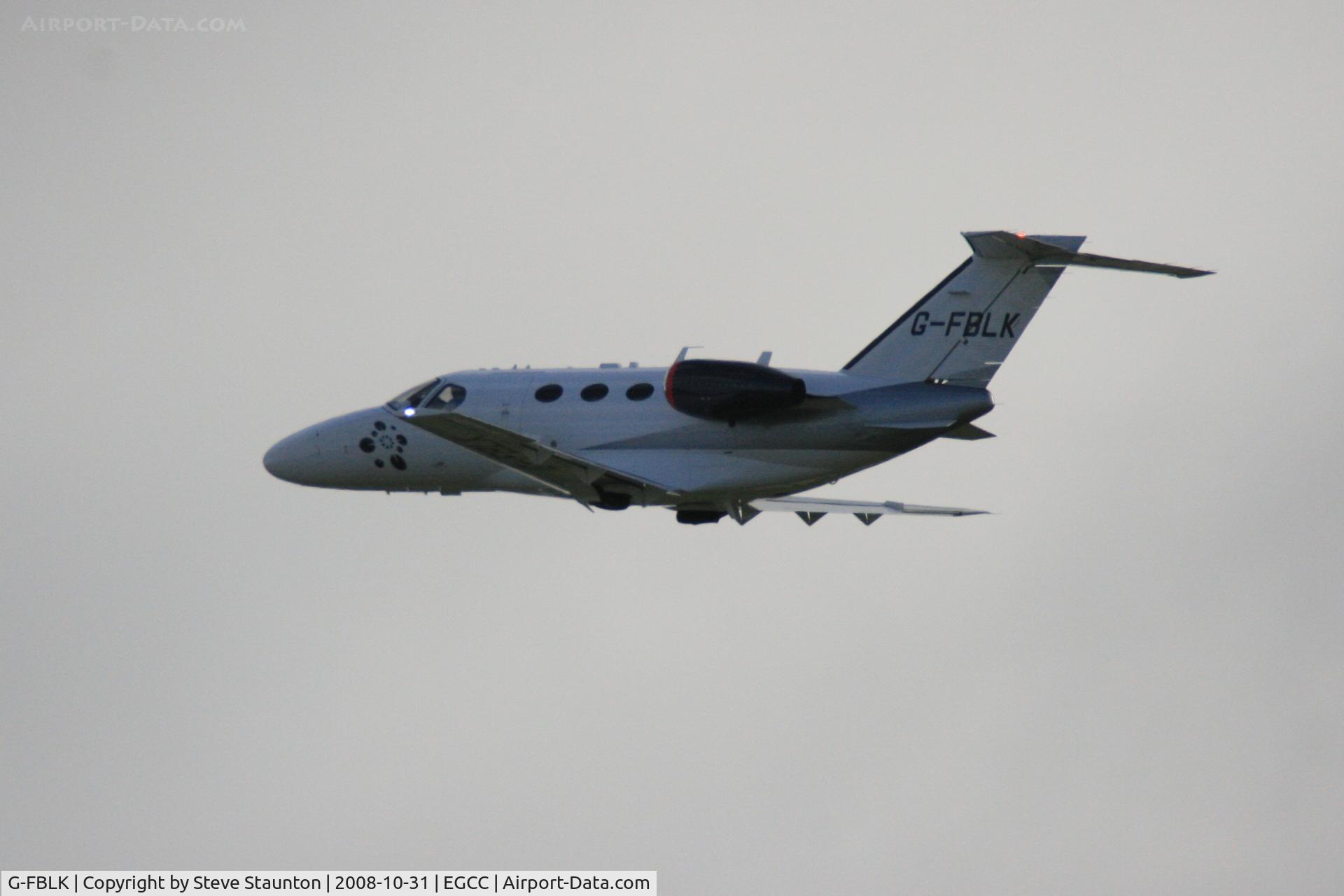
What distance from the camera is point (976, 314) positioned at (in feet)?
137

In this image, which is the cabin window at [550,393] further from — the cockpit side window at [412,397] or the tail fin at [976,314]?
the tail fin at [976,314]

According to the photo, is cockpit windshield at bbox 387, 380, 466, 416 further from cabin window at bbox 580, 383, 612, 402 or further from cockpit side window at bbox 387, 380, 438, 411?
cabin window at bbox 580, 383, 612, 402

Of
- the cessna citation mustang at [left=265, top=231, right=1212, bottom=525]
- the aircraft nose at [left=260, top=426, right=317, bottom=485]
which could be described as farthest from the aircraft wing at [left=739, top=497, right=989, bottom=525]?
the aircraft nose at [left=260, top=426, right=317, bottom=485]

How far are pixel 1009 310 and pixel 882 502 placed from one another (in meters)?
7.11

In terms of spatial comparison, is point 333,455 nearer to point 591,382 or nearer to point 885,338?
point 591,382

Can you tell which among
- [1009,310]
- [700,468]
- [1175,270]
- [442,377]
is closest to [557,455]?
[700,468]

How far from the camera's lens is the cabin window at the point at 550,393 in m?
44.9

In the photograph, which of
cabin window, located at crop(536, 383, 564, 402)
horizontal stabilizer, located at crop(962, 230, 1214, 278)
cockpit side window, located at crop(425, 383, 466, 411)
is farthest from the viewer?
cockpit side window, located at crop(425, 383, 466, 411)

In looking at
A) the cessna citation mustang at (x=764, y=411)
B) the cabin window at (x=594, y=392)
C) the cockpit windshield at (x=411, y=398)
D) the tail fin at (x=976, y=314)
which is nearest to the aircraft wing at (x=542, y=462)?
the cessna citation mustang at (x=764, y=411)

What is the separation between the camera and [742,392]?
41.8m

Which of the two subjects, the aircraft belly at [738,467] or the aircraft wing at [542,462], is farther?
the aircraft belly at [738,467]

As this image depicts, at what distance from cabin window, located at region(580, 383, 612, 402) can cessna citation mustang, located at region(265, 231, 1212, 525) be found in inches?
1.7

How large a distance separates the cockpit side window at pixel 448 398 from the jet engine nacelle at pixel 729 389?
540 centimetres

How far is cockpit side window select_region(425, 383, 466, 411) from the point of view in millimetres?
46312
